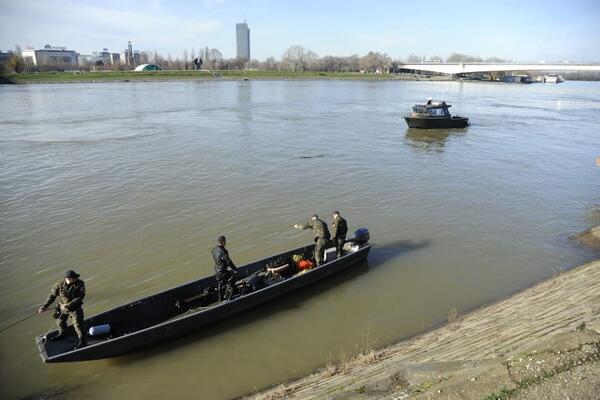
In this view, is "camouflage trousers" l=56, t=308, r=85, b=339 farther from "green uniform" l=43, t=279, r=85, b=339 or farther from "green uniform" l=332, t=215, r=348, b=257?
"green uniform" l=332, t=215, r=348, b=257

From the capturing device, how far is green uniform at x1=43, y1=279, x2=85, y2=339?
893 centimetres

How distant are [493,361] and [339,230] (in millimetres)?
7094

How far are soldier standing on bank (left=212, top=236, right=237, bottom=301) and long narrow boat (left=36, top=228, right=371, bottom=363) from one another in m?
0.36

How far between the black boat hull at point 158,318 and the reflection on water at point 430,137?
991 inches

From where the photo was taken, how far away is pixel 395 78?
521 ft

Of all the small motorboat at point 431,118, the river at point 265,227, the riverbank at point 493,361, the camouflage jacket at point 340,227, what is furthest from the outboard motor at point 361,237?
the small motorboat at point 431,118

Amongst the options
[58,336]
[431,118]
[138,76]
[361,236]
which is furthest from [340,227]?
[138,76]

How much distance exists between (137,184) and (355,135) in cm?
2197

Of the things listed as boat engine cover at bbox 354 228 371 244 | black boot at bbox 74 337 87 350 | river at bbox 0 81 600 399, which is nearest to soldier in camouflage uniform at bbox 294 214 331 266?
river at bbox 0 81 600 399

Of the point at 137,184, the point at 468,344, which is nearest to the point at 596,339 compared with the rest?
the point at 468,344

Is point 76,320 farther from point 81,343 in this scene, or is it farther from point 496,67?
point 496,67

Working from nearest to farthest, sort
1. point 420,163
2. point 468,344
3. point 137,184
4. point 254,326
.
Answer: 1. point 468,344
2. point 254,326
3. point 137,184
4. point 420,163

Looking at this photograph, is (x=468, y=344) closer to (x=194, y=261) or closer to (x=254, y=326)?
(x=254, y=326)

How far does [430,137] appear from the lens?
39344mm
